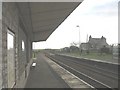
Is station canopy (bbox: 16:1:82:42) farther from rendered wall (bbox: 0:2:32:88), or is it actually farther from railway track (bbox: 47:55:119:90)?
railway track (bbox: 47:55:119:90)

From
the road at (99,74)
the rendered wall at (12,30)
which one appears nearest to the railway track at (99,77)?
the road at (99,74)

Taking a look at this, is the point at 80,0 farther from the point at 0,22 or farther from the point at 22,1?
the point at 0,22

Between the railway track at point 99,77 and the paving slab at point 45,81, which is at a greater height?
the paving slab at point 45,81

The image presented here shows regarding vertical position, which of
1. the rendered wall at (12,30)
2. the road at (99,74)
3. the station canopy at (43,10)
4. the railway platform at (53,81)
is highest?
the station canopy at (43,10)

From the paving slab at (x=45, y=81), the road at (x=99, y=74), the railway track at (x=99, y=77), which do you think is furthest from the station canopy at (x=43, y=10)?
the road at (x=99, y=74)

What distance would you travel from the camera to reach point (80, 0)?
10.7 m

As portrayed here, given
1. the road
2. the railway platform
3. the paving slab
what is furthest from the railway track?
the paving slab

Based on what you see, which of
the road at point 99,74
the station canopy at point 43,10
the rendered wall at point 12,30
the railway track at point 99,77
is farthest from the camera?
the road at point 99,74

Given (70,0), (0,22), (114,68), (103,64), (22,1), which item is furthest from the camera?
(103,64)

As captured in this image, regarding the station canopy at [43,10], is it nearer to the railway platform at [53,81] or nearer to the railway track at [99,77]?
the railway platform at [53,81]

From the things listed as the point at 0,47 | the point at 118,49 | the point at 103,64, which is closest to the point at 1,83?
the point at 0,47

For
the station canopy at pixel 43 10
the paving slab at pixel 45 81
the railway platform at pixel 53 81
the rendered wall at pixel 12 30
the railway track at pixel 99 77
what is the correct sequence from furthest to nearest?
the railway track at pixel 99 77 < the railway platform at pixel 53 81 < the paving slab at pixel 45 81 < the station canopy at pixel 43 10 < the rendered wall at pixel 12 30

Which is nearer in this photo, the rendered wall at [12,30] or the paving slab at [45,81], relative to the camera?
the rendered wall at [12,30]

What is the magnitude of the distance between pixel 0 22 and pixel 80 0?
6.20 metres
